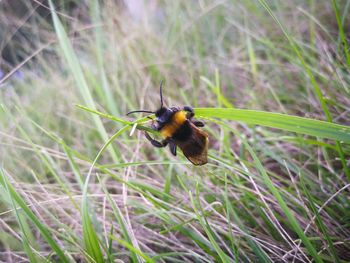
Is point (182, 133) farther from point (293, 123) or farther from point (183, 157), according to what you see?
point (293, 123)

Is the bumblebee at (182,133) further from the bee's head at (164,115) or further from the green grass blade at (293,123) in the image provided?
the green grass blade at (293,123)

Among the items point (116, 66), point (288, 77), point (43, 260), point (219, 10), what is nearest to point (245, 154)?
point (288, 77)

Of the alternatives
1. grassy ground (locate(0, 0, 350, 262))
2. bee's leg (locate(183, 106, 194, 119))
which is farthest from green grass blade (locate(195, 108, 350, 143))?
bee's leg (locate(183, 106, 194, 119))

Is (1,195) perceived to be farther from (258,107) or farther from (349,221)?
(258,107)

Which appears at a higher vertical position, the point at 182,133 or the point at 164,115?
the point at 164,115

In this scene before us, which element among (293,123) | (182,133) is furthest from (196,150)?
(293,123)

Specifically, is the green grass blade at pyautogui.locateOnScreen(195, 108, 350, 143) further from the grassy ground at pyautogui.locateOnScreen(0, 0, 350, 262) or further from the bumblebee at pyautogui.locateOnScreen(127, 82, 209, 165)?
the bumblebee at pyautogui.locateOnScreen(127, 82, 209, 165)
